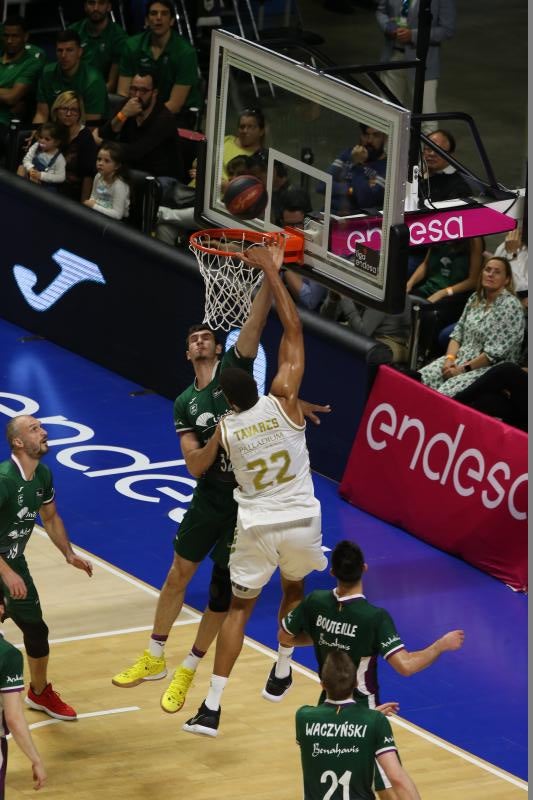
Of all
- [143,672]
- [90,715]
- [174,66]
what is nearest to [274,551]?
[143,672]

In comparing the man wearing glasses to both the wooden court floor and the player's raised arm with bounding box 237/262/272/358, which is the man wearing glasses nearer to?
the wooden court floor

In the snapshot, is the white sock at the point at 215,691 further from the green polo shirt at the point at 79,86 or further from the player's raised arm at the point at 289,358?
the green polo shirt at the point at 79,86

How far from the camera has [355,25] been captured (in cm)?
2428

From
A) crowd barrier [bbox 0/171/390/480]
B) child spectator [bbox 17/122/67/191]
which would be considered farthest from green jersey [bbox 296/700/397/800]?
child spectator [bbox 17/122/67/191]

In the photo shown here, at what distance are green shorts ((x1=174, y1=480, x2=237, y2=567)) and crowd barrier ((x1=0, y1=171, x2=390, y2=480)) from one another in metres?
3.60

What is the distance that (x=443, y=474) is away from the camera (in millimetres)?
13781

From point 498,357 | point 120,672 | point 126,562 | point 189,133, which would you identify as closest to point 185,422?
point 120,672

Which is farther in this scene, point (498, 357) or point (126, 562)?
point (498, 357)

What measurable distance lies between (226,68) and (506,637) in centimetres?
431

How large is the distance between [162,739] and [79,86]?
30.7ft

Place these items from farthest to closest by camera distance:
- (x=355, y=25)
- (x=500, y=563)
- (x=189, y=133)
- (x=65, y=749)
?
(x=355, y=25)
(x=189, y=133)
(x=500, y=563)
(x=65, y=749)

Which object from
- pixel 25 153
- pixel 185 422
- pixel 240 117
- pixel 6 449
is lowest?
pixel 6 449

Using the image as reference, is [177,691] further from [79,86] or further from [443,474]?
[79,86]

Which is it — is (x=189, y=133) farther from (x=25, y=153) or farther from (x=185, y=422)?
(x=185, y=422)
